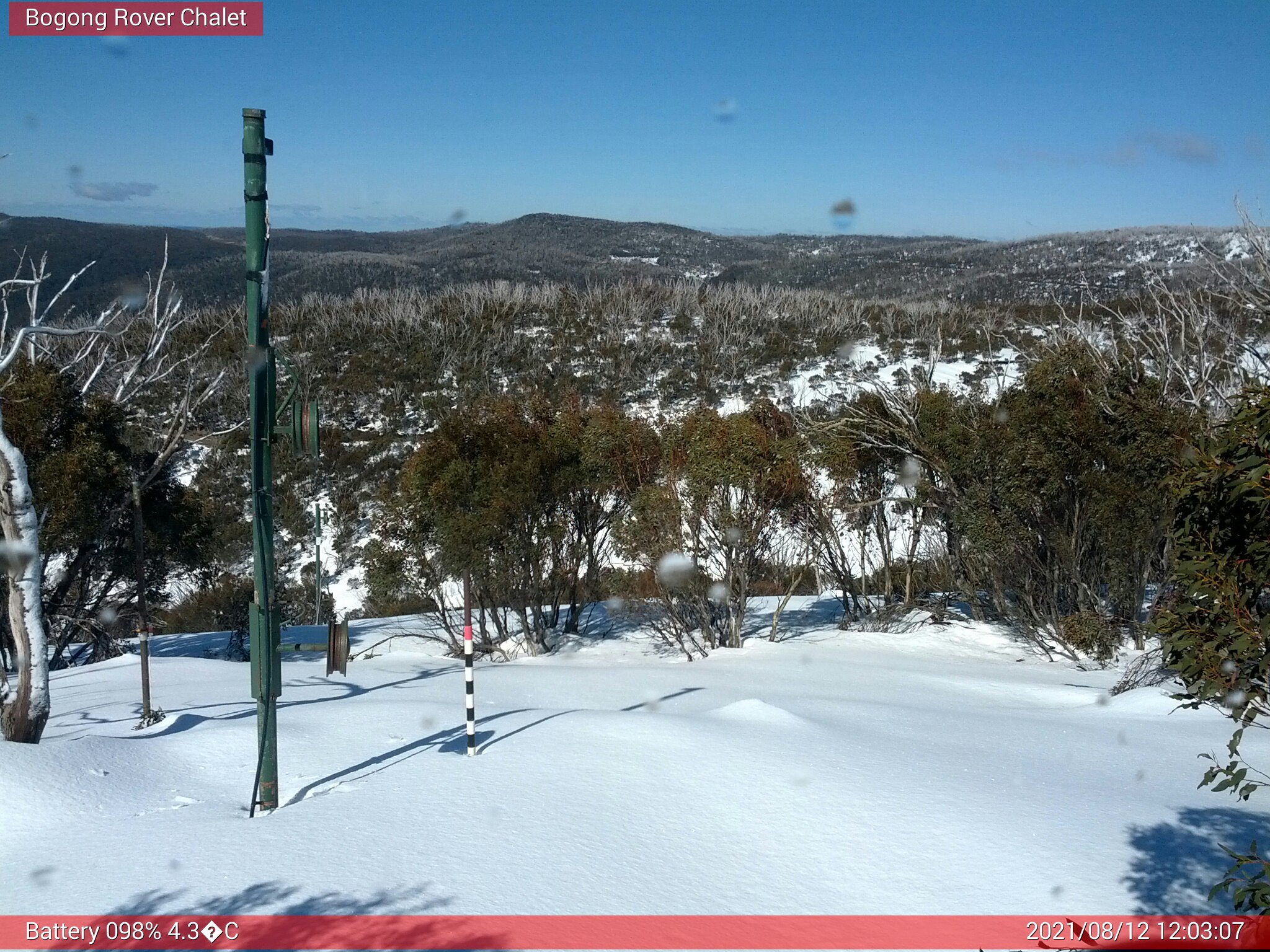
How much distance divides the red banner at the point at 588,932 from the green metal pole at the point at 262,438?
1.61m

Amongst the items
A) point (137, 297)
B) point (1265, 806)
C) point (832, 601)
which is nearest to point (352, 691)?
point (137, 297)

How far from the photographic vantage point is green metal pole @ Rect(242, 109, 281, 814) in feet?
17.8

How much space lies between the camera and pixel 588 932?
4.15m

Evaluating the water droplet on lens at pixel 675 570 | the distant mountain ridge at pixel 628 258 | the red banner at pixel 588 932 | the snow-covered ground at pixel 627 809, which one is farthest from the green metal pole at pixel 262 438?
the distant mountain ridge at pixel 628 258

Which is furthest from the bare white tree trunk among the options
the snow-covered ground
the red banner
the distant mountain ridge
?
the distant mountain ridge

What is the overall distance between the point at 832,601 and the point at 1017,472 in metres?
8.64

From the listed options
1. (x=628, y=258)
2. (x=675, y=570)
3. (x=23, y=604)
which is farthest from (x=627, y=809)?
(x=628, y=258)

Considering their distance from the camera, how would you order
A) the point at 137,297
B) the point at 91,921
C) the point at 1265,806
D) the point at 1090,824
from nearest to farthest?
the point at 91,921 → the point at 1090,824 → the point at 1265,806 → the point at 137,297

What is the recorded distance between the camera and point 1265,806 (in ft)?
20.1

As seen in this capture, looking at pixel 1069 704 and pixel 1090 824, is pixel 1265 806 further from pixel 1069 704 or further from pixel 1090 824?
pixel 1069 704

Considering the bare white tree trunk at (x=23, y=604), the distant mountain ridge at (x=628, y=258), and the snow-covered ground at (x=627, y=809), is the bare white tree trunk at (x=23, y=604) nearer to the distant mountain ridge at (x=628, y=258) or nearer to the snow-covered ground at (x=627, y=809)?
the snow-covered ground at (x=627, y=809)

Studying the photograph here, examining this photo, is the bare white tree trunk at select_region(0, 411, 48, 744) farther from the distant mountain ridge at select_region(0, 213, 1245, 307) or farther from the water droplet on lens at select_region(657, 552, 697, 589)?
the distant mountain ridge at select_region(0, 213, 1245, 307)

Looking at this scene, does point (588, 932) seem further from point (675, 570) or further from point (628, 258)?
point (628, 258)

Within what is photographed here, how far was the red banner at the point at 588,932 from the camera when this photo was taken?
3906mm
